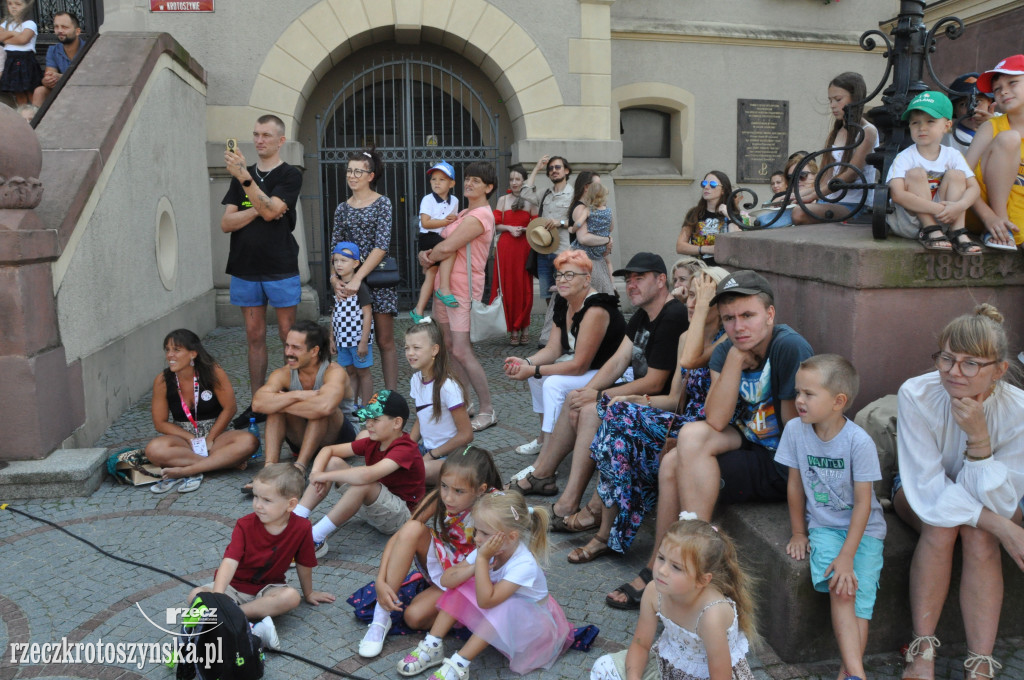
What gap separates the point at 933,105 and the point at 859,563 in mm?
1978

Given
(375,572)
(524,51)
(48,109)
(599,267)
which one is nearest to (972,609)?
(375,572)

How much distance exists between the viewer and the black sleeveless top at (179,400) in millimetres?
5105

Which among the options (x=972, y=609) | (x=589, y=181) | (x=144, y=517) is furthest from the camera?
(x=589, y=181)

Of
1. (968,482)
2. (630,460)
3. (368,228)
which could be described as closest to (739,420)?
(630,460)

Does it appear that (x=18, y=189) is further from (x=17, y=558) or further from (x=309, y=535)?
(x=309, y=535)

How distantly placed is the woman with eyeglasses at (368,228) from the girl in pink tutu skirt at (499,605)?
9.25 feet

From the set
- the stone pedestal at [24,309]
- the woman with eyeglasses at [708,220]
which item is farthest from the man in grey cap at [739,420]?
the woman with eyeglasses at [708,220]

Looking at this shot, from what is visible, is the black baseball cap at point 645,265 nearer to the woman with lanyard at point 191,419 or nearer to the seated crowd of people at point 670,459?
the seated crowd of people at point 670,459

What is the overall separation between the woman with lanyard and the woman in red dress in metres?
3.93

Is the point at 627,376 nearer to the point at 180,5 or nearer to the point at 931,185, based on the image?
the point at 931,185

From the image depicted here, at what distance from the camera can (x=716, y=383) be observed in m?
3.47

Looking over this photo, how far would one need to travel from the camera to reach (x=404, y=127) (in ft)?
35.2

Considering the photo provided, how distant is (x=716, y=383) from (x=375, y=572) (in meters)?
1.76

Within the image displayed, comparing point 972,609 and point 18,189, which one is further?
point 18,189
